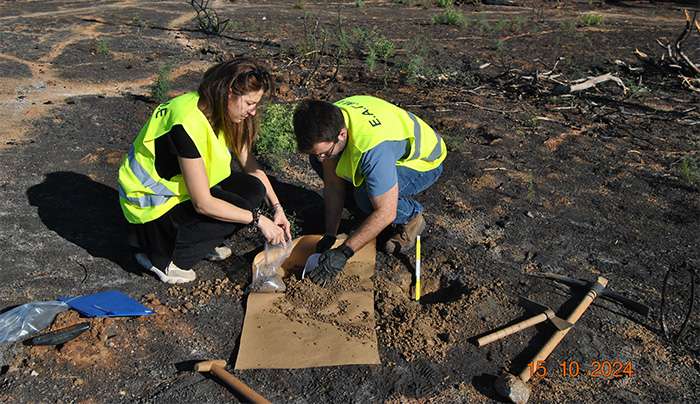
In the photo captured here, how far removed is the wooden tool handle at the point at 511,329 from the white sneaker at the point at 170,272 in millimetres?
1548

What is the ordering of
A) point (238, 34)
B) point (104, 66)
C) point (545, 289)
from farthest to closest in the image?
1. point (238, 34)
2. point (104, 66)
3. point (545, 289)

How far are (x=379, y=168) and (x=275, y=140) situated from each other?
187 cm

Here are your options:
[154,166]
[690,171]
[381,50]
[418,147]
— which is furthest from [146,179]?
[381,50]

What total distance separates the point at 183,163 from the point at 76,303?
2.88 feet

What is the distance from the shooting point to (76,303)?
3.01 m

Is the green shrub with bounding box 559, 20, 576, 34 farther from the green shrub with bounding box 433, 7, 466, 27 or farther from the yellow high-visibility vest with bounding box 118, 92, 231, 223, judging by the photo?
the yellow high-visibility vest with bounding box 118, 92, 231, 223

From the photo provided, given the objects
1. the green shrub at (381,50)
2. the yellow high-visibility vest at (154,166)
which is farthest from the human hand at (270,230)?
the green shrub at (381,50)

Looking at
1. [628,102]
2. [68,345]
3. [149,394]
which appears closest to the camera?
[149,394]

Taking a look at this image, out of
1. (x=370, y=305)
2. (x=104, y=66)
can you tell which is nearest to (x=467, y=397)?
(x=370, y=305)

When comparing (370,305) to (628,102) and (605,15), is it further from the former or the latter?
(605,15)

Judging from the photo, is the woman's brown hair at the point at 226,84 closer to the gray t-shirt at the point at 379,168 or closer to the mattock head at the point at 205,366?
the gray t-shirt at the point at 379,168
